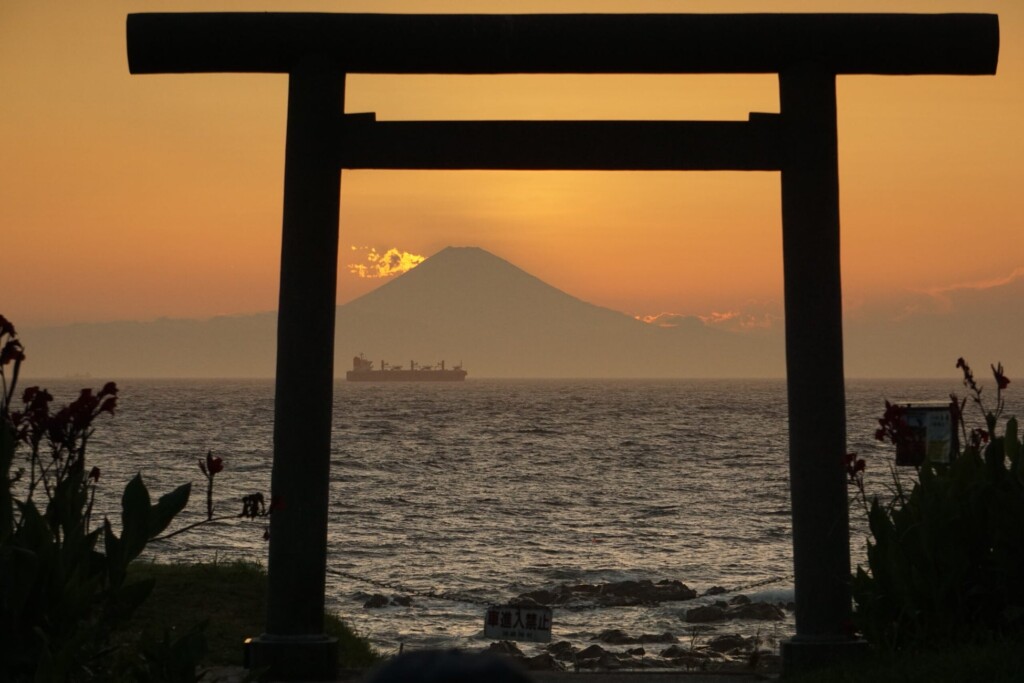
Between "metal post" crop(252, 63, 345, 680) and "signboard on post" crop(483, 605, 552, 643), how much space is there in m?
0.94

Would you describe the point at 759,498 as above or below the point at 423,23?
below

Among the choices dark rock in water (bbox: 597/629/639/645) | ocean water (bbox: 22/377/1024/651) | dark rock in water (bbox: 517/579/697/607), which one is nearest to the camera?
dark rock in water (bbox: 597/629/639/645)

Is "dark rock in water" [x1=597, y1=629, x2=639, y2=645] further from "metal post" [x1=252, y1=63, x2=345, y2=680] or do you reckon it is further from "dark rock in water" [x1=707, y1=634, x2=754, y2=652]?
"metal post" [x1=252, y1=63, x2=345, y2=680]

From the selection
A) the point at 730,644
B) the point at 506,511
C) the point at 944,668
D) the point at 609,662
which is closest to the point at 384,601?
the point at 730,644

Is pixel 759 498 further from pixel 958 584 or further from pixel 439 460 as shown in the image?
pixel 958 584

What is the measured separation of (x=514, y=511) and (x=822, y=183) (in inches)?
1235

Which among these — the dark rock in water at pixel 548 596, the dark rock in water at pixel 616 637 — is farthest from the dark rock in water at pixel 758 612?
the dark rock in water at pixel 548 596

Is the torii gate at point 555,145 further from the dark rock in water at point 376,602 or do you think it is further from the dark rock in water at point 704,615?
the dark rock in water at point 376,602

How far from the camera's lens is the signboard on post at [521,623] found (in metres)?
7.44

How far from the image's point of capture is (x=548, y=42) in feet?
24.2

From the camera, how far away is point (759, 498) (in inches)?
1639

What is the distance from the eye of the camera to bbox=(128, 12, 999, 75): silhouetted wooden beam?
7.36m

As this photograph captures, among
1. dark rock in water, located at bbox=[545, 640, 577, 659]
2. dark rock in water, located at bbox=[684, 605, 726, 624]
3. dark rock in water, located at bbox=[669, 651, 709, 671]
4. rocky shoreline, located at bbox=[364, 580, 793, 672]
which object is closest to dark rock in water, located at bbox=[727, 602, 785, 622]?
rocky shoreline, located at bbox=[364, 580, 793, 672]

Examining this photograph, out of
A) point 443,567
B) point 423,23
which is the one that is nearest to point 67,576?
point 423,23
